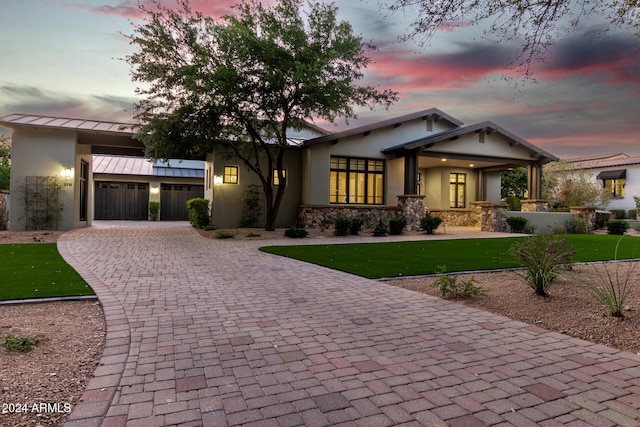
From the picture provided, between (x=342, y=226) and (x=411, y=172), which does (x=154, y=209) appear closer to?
(x=342, y=226)

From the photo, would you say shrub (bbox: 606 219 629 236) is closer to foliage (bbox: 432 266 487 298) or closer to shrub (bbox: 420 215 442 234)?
shrub (bbox: 420 215 442 234)

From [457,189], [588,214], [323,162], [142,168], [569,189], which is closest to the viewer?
[323,162]

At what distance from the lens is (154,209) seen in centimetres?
2350

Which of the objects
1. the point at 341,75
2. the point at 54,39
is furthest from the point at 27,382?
the point at 341,75

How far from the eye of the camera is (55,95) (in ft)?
51.5

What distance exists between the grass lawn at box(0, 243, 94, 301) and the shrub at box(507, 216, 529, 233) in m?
16.2

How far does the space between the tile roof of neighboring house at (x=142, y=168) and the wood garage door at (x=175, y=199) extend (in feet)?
2.95

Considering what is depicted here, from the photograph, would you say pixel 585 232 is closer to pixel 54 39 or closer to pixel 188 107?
pixel 188 107

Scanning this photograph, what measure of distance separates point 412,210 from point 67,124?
14455 mm

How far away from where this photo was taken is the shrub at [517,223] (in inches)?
647

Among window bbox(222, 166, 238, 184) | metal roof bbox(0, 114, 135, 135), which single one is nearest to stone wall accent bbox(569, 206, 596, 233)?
window bbox(222, 166, 238, 184)

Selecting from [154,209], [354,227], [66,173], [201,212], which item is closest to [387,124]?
[354,227]

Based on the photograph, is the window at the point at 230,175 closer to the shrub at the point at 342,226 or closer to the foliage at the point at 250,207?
the foliage at the point at 250,207

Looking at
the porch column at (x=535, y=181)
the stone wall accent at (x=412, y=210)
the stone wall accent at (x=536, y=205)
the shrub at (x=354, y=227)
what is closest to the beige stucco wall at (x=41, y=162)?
the shrub at (x=354, y=227)
